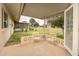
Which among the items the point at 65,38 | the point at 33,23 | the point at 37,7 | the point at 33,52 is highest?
the point at 37,7

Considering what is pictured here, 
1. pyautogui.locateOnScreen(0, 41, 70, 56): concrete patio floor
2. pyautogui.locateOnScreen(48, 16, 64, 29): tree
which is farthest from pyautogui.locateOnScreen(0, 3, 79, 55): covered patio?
pyautogui.locateOnScreen(48, 16, 64, 29): tree

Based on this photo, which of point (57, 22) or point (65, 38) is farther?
point (57, 22)

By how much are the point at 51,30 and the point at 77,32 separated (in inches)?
230

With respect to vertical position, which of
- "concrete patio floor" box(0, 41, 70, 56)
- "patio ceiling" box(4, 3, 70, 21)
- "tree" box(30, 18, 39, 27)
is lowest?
"concrete patio floor" box(0, 41, 70, 56)

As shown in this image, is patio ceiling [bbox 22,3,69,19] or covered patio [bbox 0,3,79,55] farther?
patio ceiling [bbox 22,3,69,19]

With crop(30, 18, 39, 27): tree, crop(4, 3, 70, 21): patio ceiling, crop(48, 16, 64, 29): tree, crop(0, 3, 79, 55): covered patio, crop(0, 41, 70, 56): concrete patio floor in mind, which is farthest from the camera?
crop(30, 18, 39, 27): tree

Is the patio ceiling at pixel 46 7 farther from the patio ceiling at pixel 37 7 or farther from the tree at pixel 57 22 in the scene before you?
the tree at pixel 57 22

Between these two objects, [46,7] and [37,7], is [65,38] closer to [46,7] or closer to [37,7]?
[46,7]

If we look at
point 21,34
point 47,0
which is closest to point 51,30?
point 21,34

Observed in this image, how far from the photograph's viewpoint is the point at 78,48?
418 cm

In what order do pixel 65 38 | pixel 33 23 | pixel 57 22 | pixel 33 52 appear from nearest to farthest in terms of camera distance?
pixel 33 52 < pixel 65 38 < pixel 57 22 < pixel 33 23

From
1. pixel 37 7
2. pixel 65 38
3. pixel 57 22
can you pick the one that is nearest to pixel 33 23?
pixel 57 22

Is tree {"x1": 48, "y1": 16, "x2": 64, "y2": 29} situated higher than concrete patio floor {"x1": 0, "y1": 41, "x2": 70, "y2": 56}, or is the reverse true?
tree {"x1": 48, "y1": 16, "x2": 64, "y2": 29}

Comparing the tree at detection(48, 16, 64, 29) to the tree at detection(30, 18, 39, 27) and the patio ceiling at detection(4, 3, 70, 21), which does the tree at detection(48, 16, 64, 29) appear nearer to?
the tree at detection(30, 18, 39, 27)
